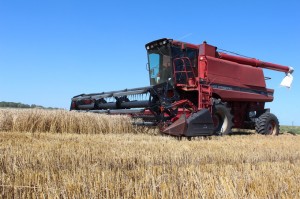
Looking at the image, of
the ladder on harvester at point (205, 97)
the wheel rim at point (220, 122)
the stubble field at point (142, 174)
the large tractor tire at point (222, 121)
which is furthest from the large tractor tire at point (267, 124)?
the stubble field at point (142, 174)

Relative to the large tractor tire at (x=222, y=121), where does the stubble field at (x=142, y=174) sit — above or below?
below

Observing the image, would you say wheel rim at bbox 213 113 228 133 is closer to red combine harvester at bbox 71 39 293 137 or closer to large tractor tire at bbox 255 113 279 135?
red combine harvester at bbox 71 39 293 137

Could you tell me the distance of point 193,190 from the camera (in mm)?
2467

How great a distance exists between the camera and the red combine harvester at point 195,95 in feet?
25.5

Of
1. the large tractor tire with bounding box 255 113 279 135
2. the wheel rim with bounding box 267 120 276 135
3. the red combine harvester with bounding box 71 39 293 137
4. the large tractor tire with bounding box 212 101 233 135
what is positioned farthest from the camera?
the wheel rim with bounding box 267 120 276 135

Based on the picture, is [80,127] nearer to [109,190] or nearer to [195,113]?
[195,113]

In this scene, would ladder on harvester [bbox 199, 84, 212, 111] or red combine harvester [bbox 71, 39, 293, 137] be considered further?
ladder on harvester [bbox 199, 84, 212, 111]

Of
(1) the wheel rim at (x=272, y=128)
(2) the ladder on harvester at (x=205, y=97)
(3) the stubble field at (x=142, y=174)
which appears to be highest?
(2) the ladder on harvester at (x=205, y=97)

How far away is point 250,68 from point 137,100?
4074 millimetres

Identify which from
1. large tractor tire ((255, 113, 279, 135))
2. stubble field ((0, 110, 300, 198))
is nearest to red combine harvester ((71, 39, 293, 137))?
large tractor tire ((255, 113, 279, 135))

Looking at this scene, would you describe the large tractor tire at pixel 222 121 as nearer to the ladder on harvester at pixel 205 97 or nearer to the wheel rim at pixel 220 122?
the wheel rim at pixel 220 122

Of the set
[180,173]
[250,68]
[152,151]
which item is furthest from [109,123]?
[180,173]

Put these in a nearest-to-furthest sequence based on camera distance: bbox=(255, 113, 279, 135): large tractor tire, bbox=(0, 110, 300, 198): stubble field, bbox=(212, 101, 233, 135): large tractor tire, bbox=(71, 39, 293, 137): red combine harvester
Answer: bbox=(0, 110, 300, 198): stubble field, bbox=(71, 39, 293, 137): red combine harvester, bbox=(212, 101, 233, 135): large tractor tire, bbox=(255, 113, 279, 135): large tractor tire

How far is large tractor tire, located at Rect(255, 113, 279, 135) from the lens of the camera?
9891 mm
